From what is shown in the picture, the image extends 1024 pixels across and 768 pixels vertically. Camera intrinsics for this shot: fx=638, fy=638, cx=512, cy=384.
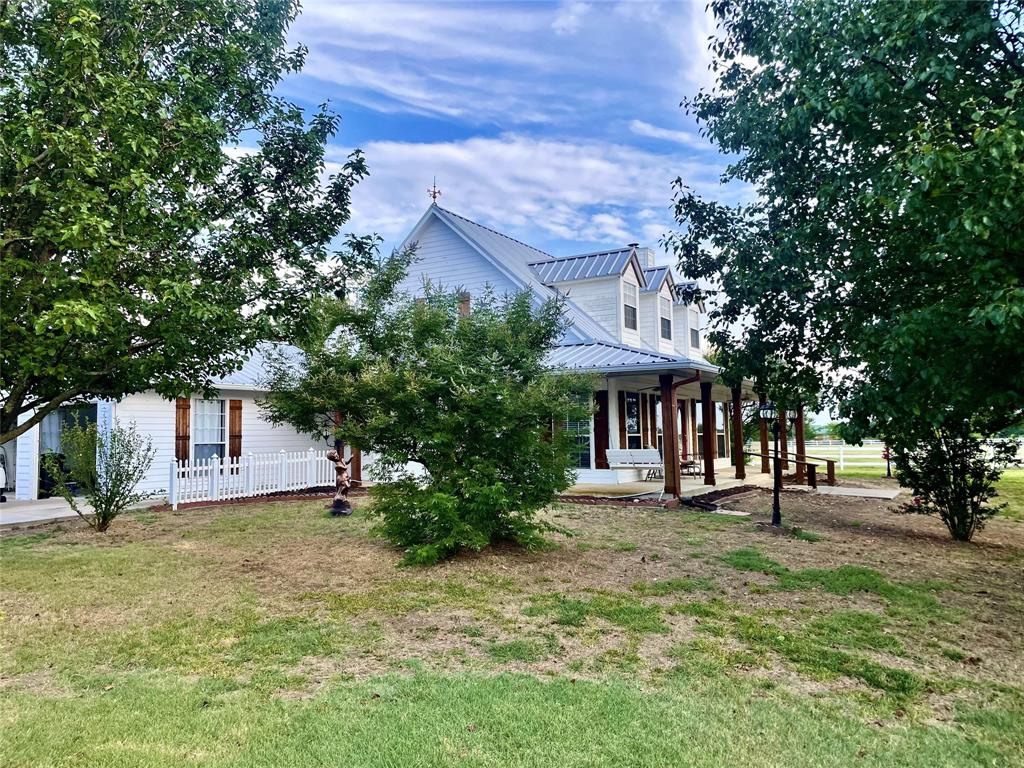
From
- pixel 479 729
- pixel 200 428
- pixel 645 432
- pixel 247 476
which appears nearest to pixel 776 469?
pixel 645 432

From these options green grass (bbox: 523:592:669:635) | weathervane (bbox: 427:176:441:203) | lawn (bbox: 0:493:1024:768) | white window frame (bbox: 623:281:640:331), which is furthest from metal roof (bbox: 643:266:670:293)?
green grass (bbox: 523:592:669:635)

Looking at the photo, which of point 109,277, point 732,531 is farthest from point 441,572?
point 732,531

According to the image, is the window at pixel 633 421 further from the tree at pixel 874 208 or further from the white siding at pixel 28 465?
the white siding at pixel 28 465

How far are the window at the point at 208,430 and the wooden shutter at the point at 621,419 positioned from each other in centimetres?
978

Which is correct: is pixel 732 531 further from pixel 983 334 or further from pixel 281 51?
pixel 281 51

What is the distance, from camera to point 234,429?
15492 millimetres

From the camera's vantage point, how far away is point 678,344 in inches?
825

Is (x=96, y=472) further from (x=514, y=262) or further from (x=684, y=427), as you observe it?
(x=684, y=427)

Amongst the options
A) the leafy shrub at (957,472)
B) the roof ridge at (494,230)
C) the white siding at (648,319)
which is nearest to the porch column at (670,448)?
the leafy shrub at (957,472)

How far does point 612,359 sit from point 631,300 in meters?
4.79

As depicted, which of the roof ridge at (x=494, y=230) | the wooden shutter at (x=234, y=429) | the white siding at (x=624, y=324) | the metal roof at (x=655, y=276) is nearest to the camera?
the wooden shutter at (x=234, y=429)

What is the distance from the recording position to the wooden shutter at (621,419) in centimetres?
1636

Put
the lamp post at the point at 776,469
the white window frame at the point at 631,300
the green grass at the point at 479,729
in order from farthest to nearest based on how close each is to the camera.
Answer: the white window frame at the point at 631,300, the lamp post at the point at 776,469, the green grass at the point at 479,729

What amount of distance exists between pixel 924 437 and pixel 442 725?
790 cm
